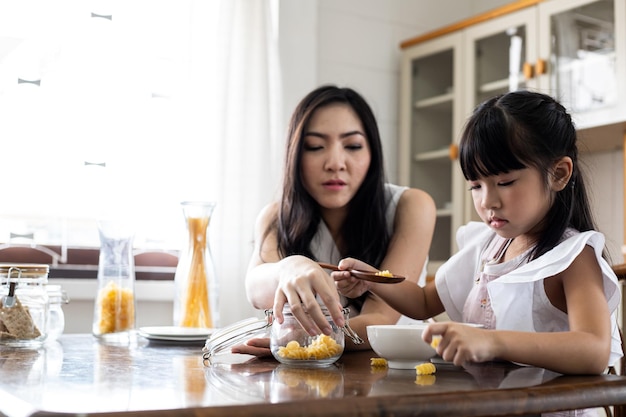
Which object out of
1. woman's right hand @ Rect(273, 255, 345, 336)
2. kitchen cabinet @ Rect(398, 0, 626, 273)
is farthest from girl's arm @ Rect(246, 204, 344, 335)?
kitchen cabinet @ Rect(398, 0, 626, 273)

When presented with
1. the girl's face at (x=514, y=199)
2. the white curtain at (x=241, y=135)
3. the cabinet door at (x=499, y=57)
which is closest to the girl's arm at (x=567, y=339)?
the girl's face at (x=514, y=199)

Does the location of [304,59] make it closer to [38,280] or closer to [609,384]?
[38,280]

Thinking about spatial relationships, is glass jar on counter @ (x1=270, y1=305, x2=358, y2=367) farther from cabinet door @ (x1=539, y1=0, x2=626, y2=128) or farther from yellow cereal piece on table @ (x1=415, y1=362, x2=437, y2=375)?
cabinet door @ (x1=539, y1=0, x2=626, y2=128)

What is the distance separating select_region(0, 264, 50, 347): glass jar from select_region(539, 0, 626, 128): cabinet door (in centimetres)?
196

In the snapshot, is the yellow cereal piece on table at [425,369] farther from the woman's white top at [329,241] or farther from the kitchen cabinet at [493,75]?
the kitchen cabinet at [493,75]

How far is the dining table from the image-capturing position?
27.9 inches

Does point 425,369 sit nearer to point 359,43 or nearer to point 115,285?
point 115,285

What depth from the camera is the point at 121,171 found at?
2.78m

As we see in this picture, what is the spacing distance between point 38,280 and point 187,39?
1.70 m

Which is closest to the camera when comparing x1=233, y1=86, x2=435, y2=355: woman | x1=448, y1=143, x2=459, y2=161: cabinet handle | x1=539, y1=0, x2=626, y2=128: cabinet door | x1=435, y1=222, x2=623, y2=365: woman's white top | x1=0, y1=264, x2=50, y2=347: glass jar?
x1=435, y1=222, x2=623, y2=365: woman's white top

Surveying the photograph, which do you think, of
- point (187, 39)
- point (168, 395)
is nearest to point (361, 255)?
point (168, 395)

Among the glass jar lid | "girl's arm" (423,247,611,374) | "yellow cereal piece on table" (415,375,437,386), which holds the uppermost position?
the glass jar lid

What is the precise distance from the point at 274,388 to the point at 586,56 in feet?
7.52

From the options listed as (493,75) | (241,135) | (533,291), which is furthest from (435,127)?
(533,291)
